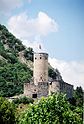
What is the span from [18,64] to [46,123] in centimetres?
5817

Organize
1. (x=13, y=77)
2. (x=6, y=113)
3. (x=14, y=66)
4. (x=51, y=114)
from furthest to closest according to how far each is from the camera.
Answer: (x=14, y=66) < (x=13, y=77) < (x=6, y=113) < (x=51, y=114)

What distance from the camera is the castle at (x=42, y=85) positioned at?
59.9 meters

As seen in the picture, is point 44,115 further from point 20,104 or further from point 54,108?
point 20,104

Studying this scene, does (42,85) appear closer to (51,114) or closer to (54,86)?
(54,86)

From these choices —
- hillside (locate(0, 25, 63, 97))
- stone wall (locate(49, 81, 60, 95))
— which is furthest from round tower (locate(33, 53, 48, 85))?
hillside (locate(0, 25, 63, 97))

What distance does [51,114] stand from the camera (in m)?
30.5

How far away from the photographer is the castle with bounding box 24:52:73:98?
59906 millimetres

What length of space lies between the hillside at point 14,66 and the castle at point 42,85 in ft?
22.2

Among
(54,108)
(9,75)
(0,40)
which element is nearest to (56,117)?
(54,108)

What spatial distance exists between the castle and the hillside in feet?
22.2

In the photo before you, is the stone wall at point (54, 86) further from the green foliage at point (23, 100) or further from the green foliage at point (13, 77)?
the green foliage at point (13, 77)

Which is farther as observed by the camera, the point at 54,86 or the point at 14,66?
the point at 14,66

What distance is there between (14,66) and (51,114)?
5456 cm

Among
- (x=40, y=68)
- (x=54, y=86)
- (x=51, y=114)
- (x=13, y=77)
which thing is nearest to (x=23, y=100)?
(x=54, y=86)
